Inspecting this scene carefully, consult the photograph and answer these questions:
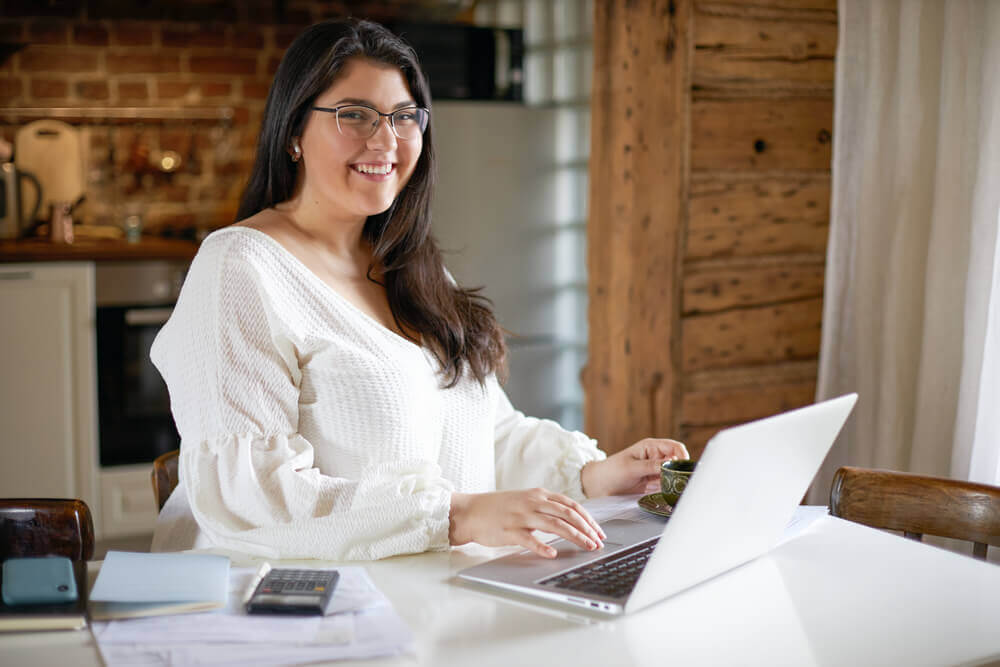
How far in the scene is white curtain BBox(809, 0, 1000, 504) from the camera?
220cm

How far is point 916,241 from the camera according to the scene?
246cm

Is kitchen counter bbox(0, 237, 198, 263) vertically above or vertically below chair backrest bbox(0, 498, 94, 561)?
above

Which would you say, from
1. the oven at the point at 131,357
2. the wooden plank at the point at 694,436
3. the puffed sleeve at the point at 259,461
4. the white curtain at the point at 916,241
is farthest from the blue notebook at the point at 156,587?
the oven at the point at 131,357

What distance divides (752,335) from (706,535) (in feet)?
6.15

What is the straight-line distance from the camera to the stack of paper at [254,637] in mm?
966

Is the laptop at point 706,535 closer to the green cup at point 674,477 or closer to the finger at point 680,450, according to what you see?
the green cup at point 674,477

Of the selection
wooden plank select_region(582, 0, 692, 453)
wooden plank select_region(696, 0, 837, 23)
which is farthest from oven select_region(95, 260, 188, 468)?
wooden plank select_region(696, 0, 837, 23)

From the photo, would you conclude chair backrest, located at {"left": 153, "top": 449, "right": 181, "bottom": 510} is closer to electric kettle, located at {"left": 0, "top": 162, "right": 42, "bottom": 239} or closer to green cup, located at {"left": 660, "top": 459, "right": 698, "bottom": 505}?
green cup, located at {"left": 660, "top": 459, "right": 698, "bottom": 505}

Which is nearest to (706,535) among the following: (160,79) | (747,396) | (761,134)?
(747,396)

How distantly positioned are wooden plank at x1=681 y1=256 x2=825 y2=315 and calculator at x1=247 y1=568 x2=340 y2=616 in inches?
73.3

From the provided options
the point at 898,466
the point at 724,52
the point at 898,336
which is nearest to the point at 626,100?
the point at 724,52

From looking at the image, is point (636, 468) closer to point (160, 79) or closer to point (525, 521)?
point (525, 521)

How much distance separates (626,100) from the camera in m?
2.76

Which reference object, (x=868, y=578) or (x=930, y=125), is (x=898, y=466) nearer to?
(x=930, y=125)
